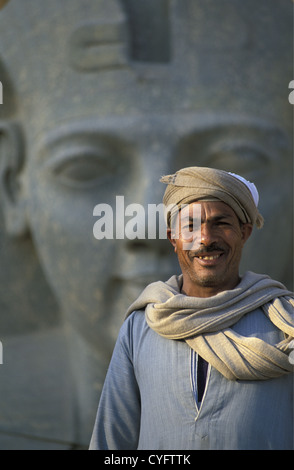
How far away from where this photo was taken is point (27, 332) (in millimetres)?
4004

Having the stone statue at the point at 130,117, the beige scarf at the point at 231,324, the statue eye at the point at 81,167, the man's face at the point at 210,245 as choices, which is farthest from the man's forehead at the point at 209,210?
the statue eye at the point at 81,167

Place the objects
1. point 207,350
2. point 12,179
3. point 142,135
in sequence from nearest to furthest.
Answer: point 207,350 < point 142,135 < point 12,179

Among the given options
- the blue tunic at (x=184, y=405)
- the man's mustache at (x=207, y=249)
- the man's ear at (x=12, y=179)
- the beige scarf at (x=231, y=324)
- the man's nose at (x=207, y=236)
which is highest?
the man's ear at (x=12, y=179)

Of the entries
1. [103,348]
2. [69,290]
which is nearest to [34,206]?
[69,290]

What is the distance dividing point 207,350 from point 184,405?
13cm

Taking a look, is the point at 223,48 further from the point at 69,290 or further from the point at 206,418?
the point at 206,418

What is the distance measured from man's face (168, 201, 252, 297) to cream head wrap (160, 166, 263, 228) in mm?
16

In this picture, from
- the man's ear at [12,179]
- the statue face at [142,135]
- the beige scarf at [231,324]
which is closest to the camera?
the beige scarf at [231,324]

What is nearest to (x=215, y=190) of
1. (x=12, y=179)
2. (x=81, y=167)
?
(x=81, y=167)

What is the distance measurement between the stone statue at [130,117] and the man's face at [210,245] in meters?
1.56

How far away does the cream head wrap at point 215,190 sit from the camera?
1595mm

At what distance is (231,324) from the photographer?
1578mm

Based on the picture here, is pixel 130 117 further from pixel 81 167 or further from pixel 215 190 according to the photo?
pixel 215 190

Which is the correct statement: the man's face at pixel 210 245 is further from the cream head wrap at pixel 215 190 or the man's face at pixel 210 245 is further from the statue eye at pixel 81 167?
the statue eye at pixel 81 167
